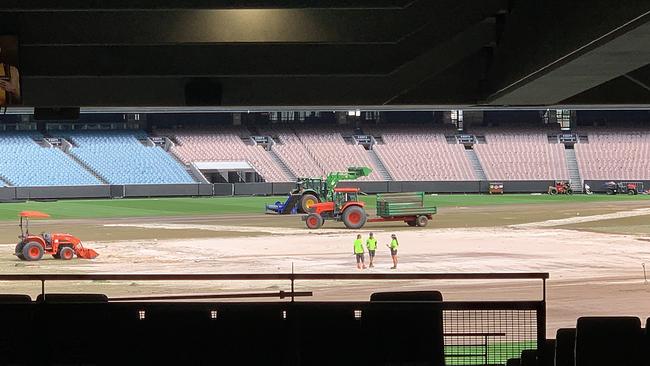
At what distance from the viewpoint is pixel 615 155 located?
320ft

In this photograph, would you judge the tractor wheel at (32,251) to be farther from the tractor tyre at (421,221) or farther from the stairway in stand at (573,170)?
the stairway in stand at (573,170)

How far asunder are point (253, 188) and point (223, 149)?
305 inches

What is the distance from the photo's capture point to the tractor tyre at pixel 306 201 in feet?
189

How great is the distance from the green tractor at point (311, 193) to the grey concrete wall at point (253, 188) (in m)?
25.2

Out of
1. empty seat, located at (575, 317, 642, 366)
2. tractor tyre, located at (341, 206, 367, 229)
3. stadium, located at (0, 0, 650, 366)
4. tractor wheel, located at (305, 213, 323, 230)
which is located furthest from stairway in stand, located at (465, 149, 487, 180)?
empty seat, located at (575, 317, 642, 366)

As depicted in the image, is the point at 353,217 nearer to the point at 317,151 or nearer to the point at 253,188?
the point at 253,188

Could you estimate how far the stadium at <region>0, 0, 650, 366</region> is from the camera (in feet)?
22.1

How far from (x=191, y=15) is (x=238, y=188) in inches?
3097

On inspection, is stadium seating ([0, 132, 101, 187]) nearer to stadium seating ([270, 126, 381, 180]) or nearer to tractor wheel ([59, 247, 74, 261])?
stadium seating ([270, 126, 381, 180])

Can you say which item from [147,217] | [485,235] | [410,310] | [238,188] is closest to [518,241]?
[485,235]

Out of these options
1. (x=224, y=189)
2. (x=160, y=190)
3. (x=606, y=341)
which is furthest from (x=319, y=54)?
(x=224, y=189)

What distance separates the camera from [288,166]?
9338 centimetres

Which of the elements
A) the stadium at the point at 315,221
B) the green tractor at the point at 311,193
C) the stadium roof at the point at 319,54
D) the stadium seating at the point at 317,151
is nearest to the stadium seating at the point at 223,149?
the stadium seating at the point at 317,151

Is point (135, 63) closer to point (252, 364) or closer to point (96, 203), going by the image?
point (252, 364)
